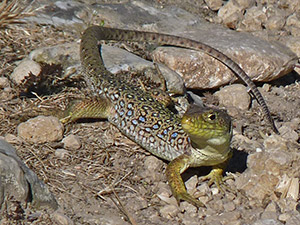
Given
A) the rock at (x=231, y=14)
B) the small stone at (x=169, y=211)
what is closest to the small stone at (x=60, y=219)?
the small stone at (x=169, y=211)

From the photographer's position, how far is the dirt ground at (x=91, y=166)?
15.6 ft

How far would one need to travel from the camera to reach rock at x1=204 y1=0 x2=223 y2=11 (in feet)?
29.0

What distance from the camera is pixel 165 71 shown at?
6.84 metres

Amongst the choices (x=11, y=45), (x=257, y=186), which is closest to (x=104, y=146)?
(x=257, y=186)

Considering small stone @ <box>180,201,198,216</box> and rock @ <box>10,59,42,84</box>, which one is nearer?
small stone @ <box>180,201,198,216</box>

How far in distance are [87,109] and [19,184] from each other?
83.3 inches

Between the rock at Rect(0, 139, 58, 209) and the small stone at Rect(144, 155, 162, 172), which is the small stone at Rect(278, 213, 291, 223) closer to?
the small stone at Rect(144, 155, 162, 172)

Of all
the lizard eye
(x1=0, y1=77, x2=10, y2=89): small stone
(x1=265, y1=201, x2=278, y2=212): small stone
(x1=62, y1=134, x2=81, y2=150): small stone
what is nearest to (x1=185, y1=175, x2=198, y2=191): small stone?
(x1=265, y1=201, x2=278, y2=212): small stone

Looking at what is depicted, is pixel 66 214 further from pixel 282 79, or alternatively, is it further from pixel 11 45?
pixel 282 79

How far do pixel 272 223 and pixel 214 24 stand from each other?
462 centimetres

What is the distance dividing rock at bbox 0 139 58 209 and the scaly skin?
130 cm

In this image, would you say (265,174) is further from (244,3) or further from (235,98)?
(244,3)

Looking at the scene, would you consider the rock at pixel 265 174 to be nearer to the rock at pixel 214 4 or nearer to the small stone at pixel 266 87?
the small stone at pixel 266 87

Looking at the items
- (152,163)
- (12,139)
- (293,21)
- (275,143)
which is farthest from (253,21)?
(12,139)
